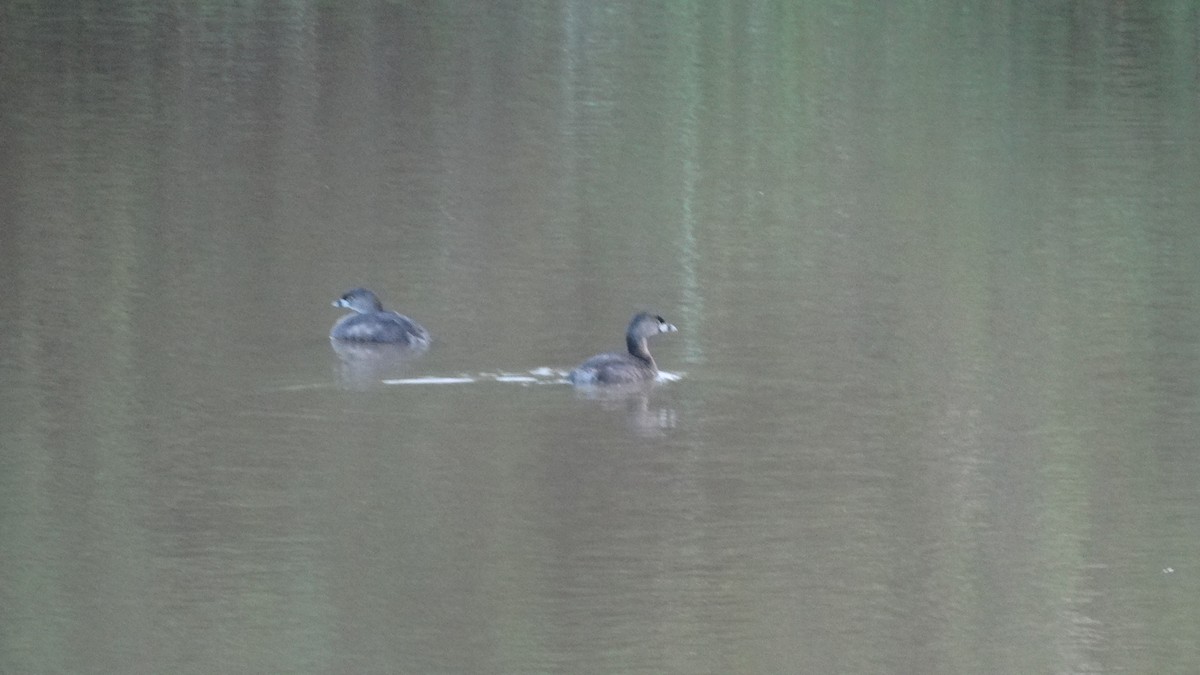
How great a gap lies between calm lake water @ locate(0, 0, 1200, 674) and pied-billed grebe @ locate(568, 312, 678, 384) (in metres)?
0.14

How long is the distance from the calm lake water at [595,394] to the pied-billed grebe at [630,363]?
14cm

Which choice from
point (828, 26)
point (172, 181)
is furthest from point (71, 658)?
point (828, 26)

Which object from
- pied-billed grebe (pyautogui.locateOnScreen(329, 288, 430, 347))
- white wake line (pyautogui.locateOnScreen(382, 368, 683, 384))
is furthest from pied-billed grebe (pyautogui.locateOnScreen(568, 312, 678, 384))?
pied-billed grebe (pyautogui.locateOnScreen(329, 288, 430, 347))

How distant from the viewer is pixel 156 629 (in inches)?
297

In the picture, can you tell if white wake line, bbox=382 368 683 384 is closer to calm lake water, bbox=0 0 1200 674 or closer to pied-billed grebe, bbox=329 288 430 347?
calm lake water, bbox=0 0 1200 674

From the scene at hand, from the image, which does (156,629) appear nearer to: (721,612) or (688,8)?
(721,612)

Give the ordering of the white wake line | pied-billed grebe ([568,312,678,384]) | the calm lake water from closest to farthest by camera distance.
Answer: the calm lake water, pied-billed grebe ([568,312,678,384]), the white wake line

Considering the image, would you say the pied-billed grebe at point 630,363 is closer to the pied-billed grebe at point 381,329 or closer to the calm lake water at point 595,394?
the calm lake water at point 595,394

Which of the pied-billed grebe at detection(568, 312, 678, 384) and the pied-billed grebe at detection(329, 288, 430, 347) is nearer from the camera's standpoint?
the pied-billed grebe at detection(568, 312, 678, 384)

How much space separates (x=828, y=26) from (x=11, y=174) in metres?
14.0

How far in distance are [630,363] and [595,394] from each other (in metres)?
0.26

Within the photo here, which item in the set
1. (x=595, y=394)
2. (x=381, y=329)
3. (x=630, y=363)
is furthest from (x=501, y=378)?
(x=381, y=329)

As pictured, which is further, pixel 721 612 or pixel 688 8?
pixel 688 8

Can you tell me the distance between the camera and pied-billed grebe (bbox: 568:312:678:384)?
35.7 feet
